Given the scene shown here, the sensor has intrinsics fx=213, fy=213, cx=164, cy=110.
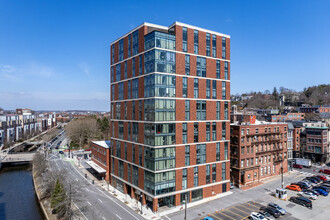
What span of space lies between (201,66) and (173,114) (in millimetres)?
11562

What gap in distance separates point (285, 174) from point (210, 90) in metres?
35.9

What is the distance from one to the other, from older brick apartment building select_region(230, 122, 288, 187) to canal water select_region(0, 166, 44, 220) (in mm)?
42394

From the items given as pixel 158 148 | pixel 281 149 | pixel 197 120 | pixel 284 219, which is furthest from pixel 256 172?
pixel 158 148

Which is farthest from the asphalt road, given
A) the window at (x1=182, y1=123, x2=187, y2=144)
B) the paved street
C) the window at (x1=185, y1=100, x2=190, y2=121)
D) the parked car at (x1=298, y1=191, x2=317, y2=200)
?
the parked car at (x1=298, y1=191, x2=317, y2=200)

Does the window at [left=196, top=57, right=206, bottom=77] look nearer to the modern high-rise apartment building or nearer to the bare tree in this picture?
the modern high-rise apartment building

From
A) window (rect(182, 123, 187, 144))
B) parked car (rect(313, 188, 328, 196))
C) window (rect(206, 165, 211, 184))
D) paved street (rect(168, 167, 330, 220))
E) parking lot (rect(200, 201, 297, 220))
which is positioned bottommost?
paved street (rect(168, 167, 330, 220))

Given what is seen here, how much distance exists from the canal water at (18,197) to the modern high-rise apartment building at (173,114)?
18664mm

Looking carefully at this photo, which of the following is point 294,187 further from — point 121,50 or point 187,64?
point 121,50

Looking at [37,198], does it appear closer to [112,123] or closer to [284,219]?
[112,123]

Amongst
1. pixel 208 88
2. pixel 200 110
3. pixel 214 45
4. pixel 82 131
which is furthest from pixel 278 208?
pixel 82 131

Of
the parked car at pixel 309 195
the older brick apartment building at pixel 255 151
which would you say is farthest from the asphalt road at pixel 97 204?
the parked car at pixel 309 195

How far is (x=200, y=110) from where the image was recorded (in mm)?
41531

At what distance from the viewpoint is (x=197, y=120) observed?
41094 millimetres

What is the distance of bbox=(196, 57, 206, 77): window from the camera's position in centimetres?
4138
